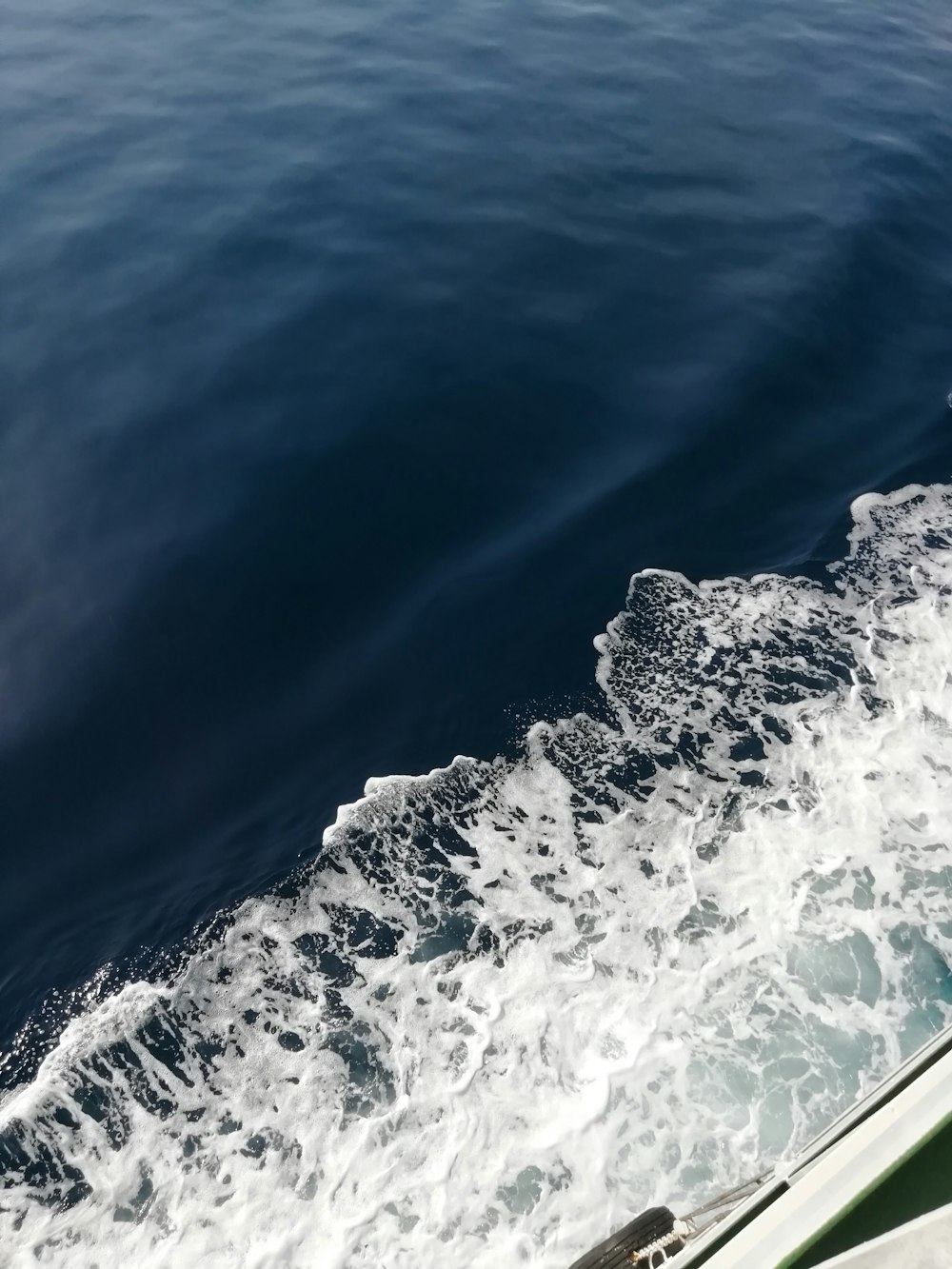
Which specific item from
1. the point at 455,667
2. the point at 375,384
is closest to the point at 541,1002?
the point at 455,667

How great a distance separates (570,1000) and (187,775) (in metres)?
5.23

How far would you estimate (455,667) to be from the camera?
11805mm

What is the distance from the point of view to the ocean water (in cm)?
845

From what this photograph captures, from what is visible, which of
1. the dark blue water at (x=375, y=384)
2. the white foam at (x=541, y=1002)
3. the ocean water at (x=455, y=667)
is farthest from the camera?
the dark blue water at (x=375, y=384)

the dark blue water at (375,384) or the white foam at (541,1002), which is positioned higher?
the dark blue water at (375,384)

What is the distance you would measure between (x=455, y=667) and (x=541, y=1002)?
4.44 metres

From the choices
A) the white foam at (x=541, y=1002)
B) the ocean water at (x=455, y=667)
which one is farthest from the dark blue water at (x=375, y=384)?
the white foam at (x=541, y=1002)

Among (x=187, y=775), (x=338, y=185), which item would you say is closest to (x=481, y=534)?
(x=187, y=775)

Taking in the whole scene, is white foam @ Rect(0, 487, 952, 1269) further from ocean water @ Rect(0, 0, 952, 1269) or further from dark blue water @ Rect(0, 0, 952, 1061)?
dark blue water @ Rect(0, 0, 952, 1061)

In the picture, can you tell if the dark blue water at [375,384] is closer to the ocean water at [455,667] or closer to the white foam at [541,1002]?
the ocean water at [455,667]

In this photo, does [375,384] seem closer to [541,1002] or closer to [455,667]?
[455,667]

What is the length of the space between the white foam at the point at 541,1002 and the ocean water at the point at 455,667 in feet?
0.14

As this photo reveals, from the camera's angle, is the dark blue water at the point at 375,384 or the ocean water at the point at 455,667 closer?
the ocean water at the point at 455,667

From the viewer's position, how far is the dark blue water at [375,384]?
10.9 m
